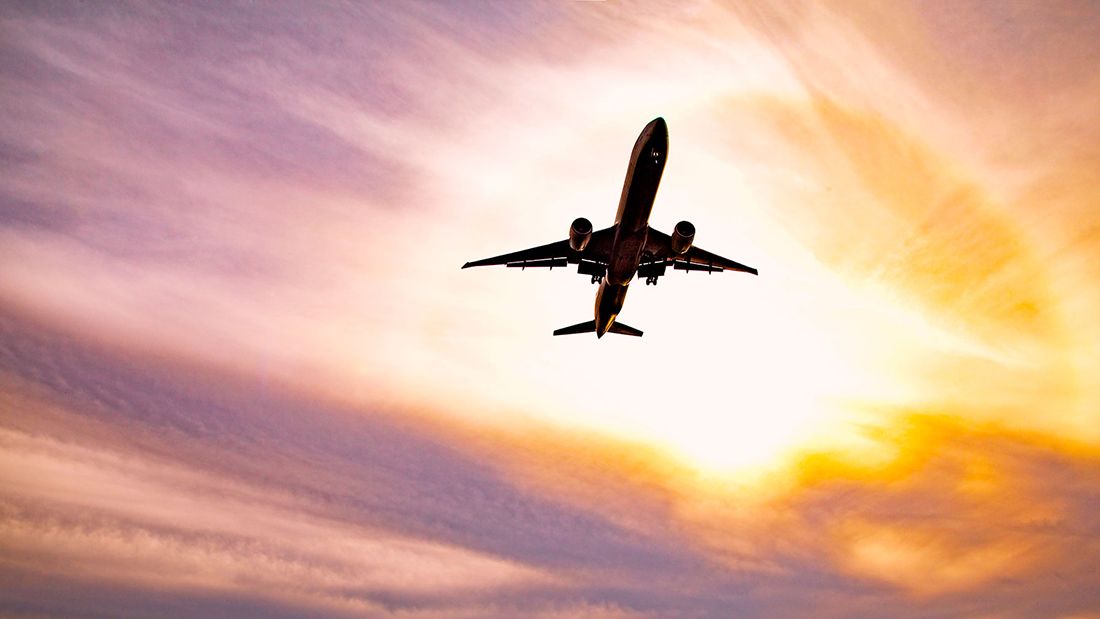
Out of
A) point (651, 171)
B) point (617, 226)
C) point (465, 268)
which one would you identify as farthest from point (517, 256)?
point (651, 171)

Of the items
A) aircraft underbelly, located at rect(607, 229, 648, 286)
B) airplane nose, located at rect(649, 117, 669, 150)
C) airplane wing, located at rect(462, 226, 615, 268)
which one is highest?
airplane nose, located at rect(649, 117, 669, 150)

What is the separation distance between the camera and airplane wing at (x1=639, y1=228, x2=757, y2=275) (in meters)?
73.7

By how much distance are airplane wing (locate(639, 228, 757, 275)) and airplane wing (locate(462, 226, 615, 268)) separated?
4.48 metres

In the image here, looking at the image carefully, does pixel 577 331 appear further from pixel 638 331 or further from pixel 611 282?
pixel 611 282

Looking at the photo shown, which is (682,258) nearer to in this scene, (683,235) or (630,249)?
(683,235)

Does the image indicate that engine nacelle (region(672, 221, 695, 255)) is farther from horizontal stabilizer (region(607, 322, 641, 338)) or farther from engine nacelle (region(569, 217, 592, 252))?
horizontal stabilizer (region(607, 322, 641, 338))

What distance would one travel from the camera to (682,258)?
74.9 metres

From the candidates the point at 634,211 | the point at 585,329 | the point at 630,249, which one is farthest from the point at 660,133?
the point at 585,329

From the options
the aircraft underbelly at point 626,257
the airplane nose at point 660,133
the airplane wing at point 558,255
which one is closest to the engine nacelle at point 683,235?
the aircraft underbelly at point 626,257

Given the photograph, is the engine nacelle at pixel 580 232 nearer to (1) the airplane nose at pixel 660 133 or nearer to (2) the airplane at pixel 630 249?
(2) the airplane at pixel 630 249

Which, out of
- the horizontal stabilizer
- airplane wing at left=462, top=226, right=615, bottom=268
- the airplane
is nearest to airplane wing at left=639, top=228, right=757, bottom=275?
the airplane

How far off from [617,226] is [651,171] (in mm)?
6785

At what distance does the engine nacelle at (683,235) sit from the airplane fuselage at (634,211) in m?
4.32

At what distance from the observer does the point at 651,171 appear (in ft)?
197
